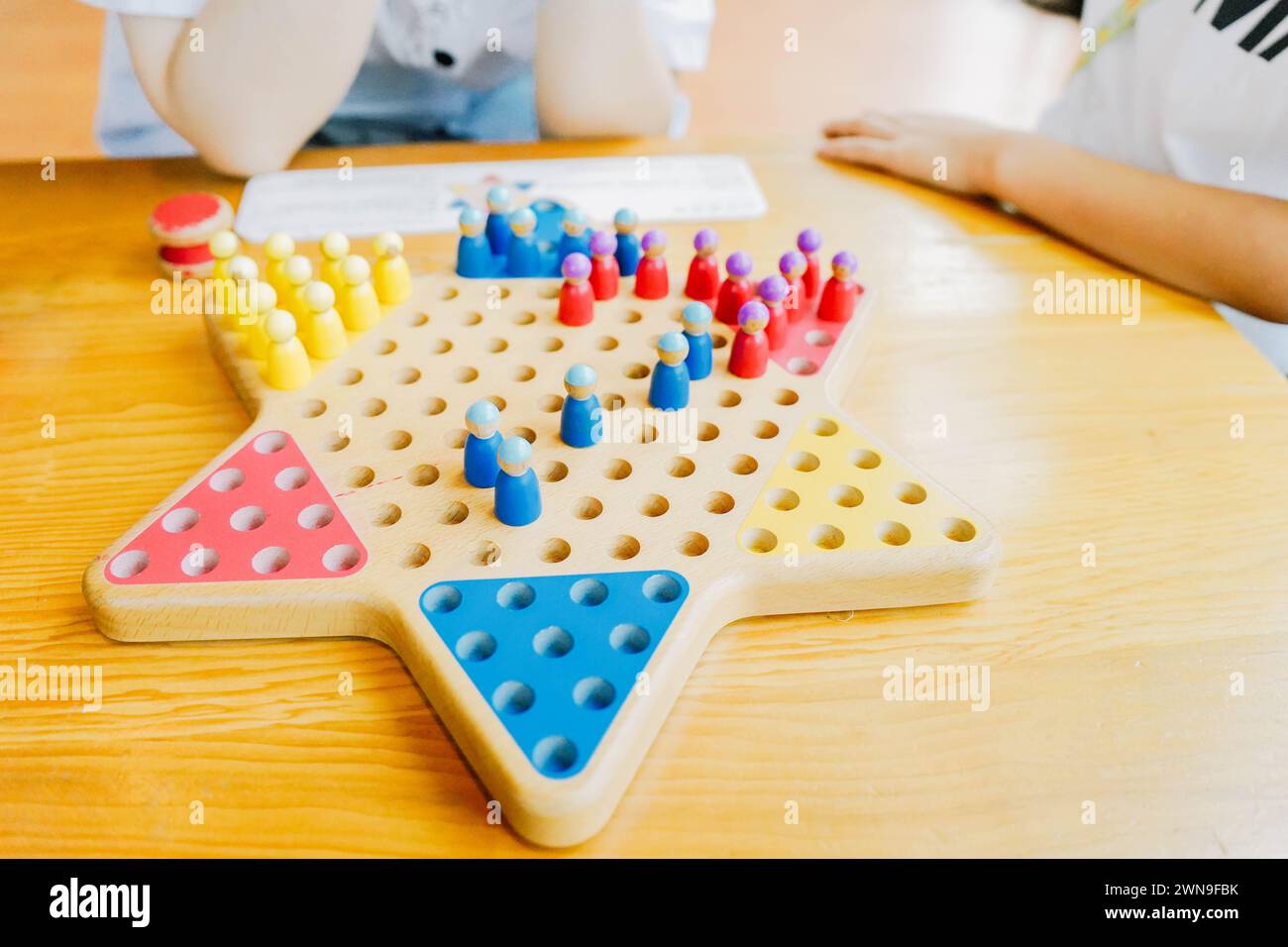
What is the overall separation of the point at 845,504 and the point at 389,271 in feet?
1.06

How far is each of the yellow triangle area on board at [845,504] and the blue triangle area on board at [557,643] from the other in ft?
0.21

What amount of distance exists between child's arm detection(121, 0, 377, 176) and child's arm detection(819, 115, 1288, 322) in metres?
0.45

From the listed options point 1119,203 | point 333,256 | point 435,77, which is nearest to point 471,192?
point 333,256

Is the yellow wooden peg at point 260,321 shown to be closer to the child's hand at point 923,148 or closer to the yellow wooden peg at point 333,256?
the yellow wooden peg at point 333,256

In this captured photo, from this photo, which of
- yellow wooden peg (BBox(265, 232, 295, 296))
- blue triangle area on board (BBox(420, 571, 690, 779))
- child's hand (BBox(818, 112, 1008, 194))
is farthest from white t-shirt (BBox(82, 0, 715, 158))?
blue triangle area on board (BBox(420, 571, 690, 779))

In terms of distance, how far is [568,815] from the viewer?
1.13ft

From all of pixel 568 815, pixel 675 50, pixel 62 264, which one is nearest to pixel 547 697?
pixel 568 815

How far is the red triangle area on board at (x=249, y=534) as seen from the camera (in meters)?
0.43

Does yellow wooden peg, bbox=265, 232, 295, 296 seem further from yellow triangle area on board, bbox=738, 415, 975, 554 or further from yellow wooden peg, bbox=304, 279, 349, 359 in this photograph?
yellow triangle area on board, bbox=738, 415, 975, 554

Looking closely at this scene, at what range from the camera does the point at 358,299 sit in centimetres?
57

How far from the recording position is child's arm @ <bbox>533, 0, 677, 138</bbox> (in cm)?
85

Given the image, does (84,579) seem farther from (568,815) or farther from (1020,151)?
(1020,151)
